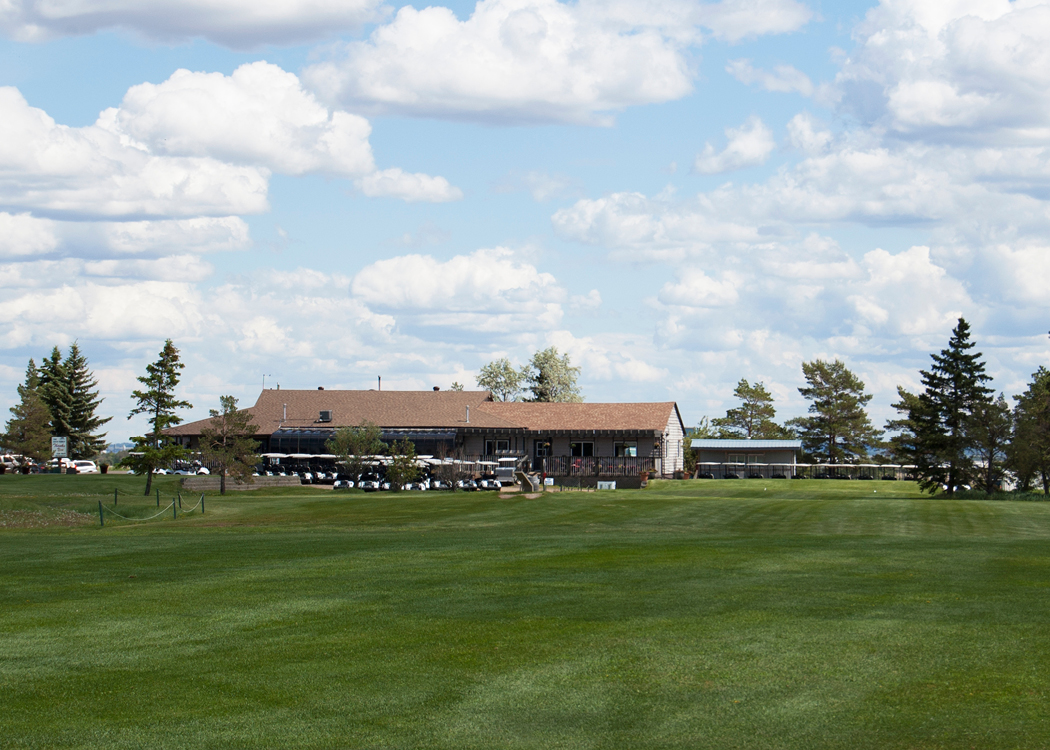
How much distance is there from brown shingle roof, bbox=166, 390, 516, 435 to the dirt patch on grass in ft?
130

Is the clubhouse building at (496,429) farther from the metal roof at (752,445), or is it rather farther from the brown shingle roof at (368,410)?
the metal roof at (752,445)

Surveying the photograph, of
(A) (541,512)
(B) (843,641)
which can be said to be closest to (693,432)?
(A) (541,512)

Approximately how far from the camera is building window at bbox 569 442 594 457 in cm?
7731

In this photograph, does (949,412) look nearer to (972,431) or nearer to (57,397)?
(972,431)

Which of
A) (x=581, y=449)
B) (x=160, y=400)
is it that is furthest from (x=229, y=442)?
(x=581, y=449)

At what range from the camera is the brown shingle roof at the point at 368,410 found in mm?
80250

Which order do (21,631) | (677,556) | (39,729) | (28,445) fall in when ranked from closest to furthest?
1. (39,729)
2. (21,631)
3. (677,556)
4. (28,445)

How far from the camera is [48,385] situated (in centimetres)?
10119

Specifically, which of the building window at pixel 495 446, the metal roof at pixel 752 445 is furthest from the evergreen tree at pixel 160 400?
the metal roof at pixel 752 445

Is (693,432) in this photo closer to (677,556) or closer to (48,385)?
(48,385)

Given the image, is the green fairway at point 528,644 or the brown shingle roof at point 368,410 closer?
the green fairway at point 528,644

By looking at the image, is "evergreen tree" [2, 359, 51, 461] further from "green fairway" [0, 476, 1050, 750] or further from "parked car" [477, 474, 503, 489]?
"green fairway" [0, 476, 1050, 750]

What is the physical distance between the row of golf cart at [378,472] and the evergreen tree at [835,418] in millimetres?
44708

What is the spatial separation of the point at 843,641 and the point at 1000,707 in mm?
2939
